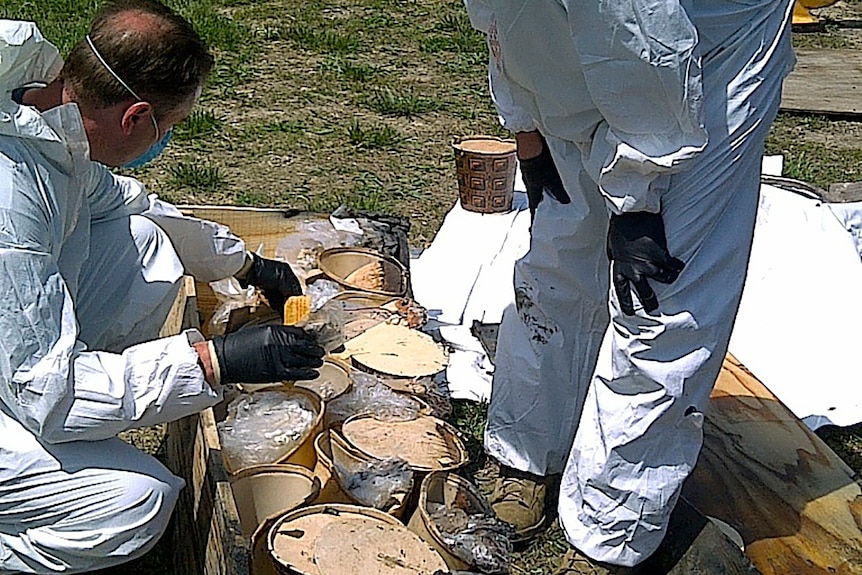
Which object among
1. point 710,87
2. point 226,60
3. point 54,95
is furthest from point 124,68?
point 226,60

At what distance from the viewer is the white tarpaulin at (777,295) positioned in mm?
3008

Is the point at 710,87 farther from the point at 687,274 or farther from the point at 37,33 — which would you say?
the point at 37,33

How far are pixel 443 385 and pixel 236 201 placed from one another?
4.84 feet

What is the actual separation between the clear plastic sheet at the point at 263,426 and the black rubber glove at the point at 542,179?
0.66 meters

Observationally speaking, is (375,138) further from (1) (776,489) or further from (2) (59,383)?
(2) (59,383)

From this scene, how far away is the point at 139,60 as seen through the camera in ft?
6.36

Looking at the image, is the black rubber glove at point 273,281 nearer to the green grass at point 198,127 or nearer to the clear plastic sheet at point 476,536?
the clear plastic sheet at point 476,536

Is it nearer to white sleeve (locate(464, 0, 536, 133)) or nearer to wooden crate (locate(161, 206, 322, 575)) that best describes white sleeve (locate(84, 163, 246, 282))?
wooden crate (locate(161, 206, 322, 575))

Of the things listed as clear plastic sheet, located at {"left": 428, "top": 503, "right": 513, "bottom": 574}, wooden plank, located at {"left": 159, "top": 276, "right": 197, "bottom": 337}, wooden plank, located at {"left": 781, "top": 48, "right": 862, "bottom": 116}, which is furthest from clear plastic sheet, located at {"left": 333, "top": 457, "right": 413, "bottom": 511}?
wooden plank, located at {"left": 781, "top": 48, "right": 862, "bottom": 116}

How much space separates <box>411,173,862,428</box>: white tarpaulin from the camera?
3008mm

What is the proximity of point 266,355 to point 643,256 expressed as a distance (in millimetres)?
655

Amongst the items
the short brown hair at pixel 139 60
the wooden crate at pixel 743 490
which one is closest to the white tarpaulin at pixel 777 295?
the wooden crate at pixel 743 490

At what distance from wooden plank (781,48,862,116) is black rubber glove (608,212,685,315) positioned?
381cm

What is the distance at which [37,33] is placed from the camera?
6.42ft
